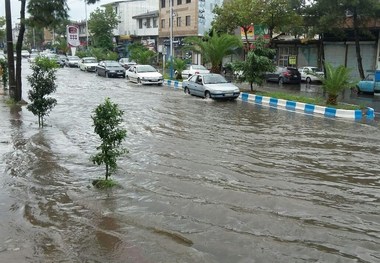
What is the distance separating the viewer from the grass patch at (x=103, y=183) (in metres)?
8.20

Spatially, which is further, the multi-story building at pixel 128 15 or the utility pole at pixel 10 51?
the multi-story building at pixel 128 15

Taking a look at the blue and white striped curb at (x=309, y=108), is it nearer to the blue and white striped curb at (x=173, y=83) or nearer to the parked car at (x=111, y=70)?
the blue and white striped curb at (x=173, y=83)

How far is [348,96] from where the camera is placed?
2611 centimetres

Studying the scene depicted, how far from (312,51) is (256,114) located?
2531 centimetres

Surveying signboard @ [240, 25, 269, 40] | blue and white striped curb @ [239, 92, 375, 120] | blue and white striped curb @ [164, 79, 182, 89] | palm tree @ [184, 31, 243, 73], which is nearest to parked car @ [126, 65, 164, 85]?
blue and white striped curb @ [164, 79, 182, 89]

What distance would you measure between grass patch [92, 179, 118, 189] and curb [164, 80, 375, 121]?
11770mm

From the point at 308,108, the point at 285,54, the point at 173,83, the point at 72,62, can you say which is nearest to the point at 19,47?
the point at 308,108

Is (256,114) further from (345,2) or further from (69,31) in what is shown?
(69,31)

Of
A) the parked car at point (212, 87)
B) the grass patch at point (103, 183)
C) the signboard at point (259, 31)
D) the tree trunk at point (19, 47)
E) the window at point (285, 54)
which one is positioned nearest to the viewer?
the grass patch at point (103, 183)

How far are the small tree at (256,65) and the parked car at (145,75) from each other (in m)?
8.65

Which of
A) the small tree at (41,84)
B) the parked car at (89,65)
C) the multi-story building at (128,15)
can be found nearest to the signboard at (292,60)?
the parked car at (89,65)

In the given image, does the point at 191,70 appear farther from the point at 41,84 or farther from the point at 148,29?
the point at 148,29

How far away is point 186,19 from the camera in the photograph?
53281 millimetres

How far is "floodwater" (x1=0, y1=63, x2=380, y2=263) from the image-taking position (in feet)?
18.6
